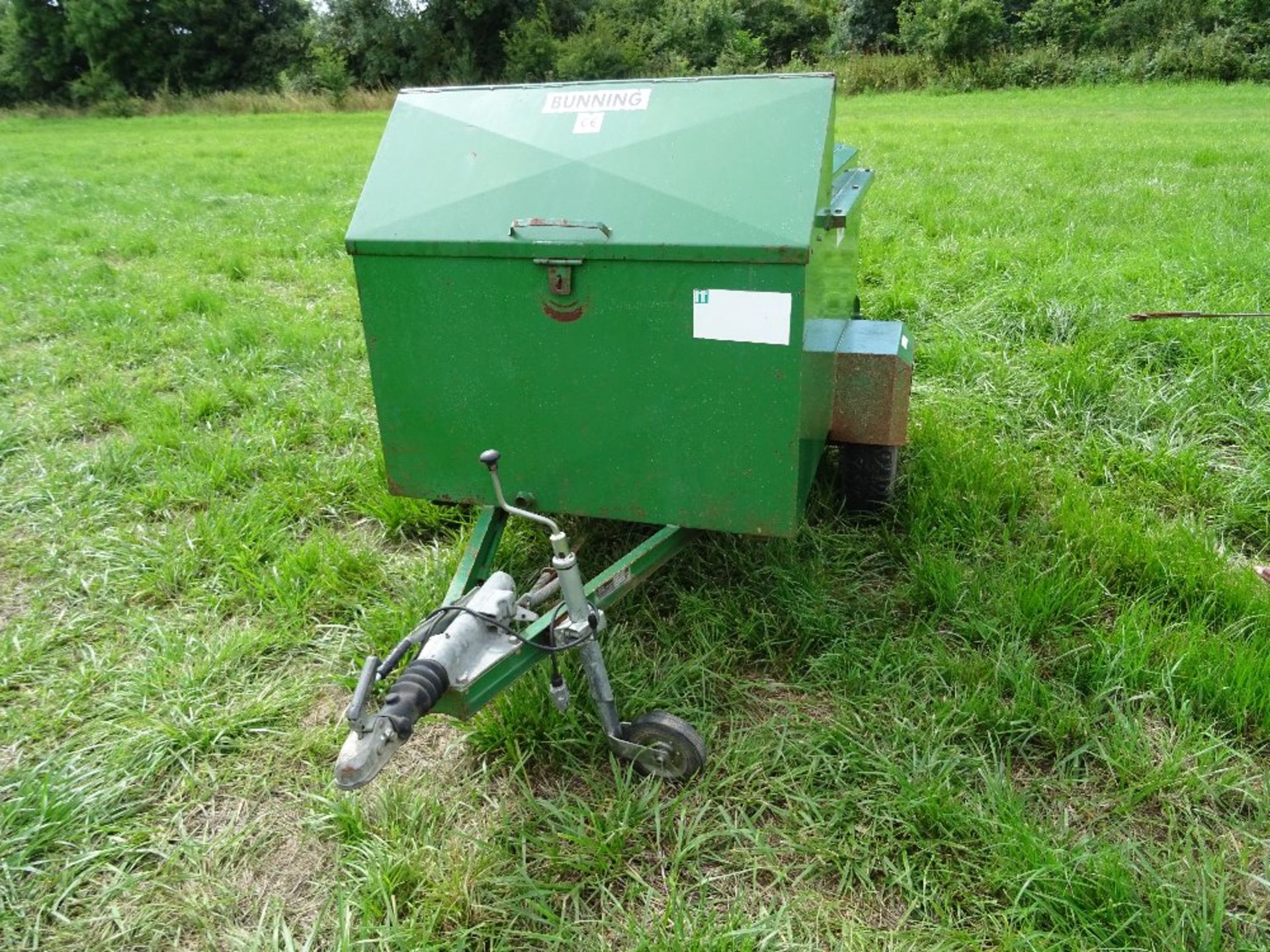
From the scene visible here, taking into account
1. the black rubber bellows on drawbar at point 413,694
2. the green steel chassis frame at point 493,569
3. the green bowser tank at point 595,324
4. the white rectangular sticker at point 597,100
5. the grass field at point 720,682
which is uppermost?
the white rectangular sticker at point 597,100

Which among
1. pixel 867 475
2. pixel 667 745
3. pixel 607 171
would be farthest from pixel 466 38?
pixel 667 745

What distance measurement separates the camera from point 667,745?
6.91ft

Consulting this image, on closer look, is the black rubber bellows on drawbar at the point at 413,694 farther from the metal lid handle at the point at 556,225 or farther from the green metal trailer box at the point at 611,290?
the metal lid handle at the point at 556,225

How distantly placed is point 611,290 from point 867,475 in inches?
51.5

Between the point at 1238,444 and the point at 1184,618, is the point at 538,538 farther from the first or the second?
the point at 1238,444

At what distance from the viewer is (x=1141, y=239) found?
579 cm

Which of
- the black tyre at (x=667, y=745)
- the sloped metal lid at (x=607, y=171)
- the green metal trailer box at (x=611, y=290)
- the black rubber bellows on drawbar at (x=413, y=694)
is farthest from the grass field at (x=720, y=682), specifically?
the sloped metal lid at (x=607, y=171)

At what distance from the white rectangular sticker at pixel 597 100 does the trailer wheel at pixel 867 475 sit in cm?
128

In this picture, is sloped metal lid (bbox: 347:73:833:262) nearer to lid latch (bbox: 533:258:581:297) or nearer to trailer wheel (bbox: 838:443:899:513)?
lid latch (bbox: 533:258:581:297)

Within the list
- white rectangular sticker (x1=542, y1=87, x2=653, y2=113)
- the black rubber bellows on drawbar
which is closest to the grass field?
the black rubber bellows on drawbar

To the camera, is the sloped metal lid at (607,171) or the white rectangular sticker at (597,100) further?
the white rectangular sticker at (597,100)

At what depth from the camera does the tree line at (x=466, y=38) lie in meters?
24.2

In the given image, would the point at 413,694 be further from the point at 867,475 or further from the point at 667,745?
the point at 867,475

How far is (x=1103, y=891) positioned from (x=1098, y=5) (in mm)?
29851
